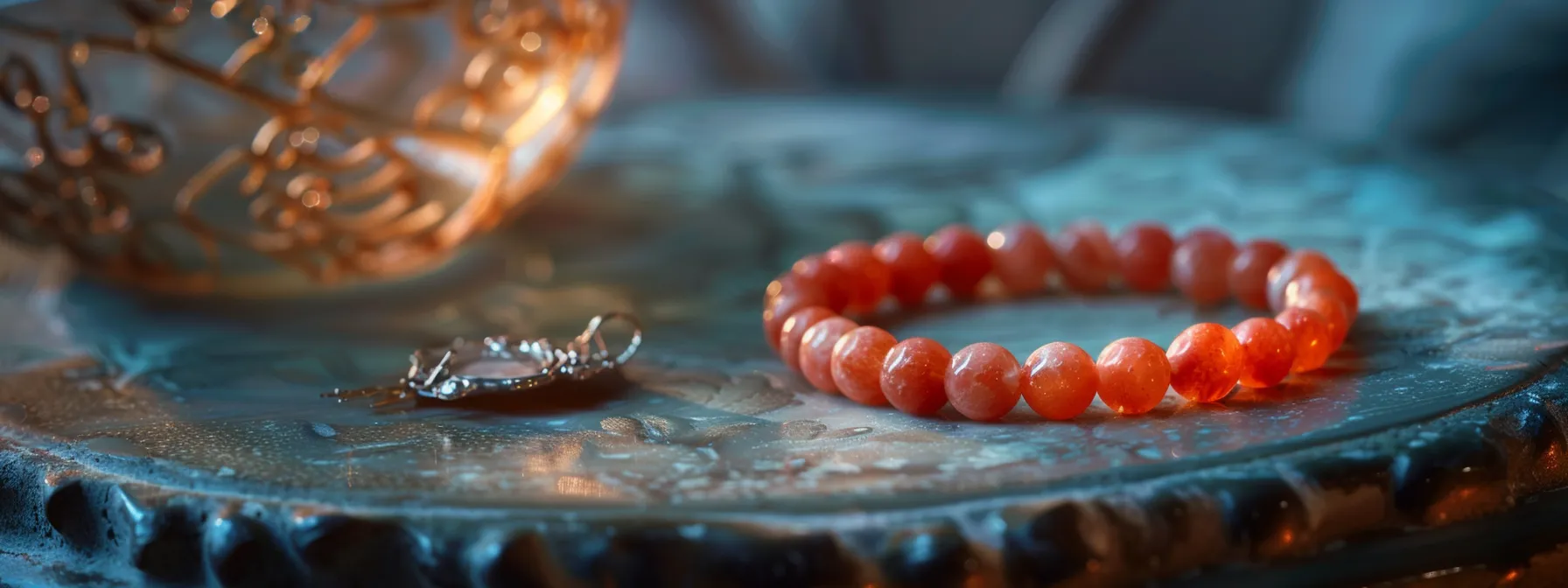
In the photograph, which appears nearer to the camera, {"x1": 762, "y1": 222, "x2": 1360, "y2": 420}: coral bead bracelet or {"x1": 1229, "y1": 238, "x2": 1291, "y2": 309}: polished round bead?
{"x1": 762, "y1": 222, "x2": 1360, "y2": 420}: coral bead bracelet

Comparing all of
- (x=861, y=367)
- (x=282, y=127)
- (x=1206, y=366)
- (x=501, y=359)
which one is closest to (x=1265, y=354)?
(x=1206, y=366)

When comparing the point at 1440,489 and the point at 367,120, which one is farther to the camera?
the point at 367,120

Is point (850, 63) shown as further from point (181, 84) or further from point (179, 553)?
point (179, 553)

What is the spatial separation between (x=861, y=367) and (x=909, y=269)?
0.17 meters

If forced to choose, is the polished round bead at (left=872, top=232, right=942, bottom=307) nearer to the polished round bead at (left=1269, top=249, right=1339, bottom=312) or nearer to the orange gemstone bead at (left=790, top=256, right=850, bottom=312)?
the orange gemstone bead at (left=790, top=256, right=850, bottom=312)

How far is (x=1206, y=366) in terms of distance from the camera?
1.54 feet

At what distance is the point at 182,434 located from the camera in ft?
1.51

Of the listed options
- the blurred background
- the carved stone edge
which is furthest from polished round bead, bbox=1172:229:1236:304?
the blurred background

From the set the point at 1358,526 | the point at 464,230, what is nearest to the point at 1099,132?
the point at 464,230

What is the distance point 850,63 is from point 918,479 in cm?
110

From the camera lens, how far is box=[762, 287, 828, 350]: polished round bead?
0.58m

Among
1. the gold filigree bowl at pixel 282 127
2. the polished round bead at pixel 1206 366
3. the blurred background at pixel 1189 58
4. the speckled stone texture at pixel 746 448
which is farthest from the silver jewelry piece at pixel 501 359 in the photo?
the blurred background at pixel 1189 58

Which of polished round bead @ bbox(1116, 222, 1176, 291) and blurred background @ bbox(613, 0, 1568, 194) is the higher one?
blurred background @ bbox(613, 0, 1568, 194)

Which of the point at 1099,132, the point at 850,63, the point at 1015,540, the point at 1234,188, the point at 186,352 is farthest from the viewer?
the point at 850,63
